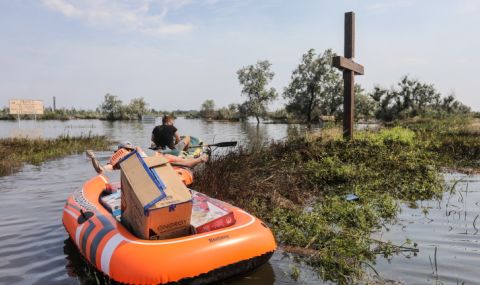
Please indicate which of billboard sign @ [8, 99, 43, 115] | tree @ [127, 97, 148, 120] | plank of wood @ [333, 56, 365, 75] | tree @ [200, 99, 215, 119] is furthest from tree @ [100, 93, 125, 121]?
plank of wood @ [333, 56, 365, 75]

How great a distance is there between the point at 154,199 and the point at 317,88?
52133 millimetres

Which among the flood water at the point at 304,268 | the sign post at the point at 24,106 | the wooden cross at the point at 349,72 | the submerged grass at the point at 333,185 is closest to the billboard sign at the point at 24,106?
the sign post at the point at 24,106

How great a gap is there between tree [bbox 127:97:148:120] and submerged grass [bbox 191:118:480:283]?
66.8 metres

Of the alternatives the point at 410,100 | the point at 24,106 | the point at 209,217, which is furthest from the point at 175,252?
the point at 410,100

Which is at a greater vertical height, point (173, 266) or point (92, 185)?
point (92, 185)

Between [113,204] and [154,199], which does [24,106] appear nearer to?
[113,204]

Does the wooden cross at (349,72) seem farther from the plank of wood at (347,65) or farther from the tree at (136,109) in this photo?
the tree at (136,109)

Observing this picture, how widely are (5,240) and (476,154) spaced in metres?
11.4

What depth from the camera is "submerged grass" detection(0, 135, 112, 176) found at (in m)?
12.8

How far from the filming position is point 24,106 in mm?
27562

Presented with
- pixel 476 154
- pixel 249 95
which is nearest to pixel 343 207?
pixel 476 154

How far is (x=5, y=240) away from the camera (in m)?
5.80

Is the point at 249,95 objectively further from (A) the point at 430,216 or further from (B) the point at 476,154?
(A) the point at 430,216

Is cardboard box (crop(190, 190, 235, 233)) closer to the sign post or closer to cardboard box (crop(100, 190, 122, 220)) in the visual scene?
cardboard box (crop(100, 190, 122, 220))
